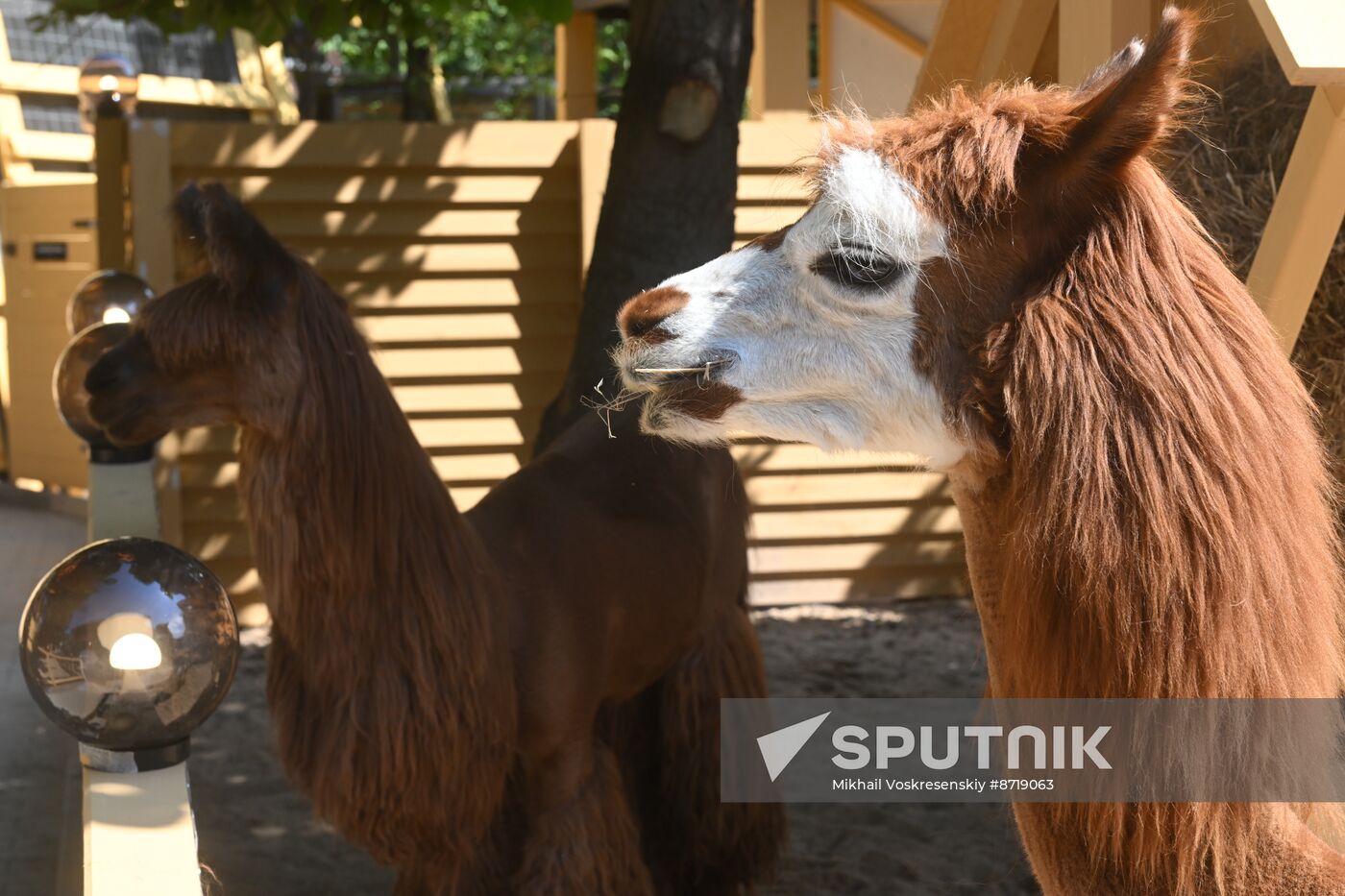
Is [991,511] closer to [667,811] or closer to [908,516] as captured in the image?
[667,811]

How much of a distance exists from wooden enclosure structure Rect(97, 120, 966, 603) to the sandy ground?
0.96 m

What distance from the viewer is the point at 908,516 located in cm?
684

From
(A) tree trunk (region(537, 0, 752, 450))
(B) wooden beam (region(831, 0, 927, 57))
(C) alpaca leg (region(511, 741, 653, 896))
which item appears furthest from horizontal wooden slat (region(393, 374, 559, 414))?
(B) wooden beam (region(831, 0, 927, 57))

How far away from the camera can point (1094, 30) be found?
2.56 m

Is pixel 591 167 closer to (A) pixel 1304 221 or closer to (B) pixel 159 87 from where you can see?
(A) pixel 1304 221

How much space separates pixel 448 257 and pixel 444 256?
0.02 m

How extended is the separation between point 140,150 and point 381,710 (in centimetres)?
398

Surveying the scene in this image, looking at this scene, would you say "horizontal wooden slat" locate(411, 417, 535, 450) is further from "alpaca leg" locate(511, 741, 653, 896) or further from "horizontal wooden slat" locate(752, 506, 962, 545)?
"alpaca leg" locate(511, 741, 653, 896)

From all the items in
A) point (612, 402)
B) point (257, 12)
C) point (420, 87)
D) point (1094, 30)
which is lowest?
point (420, 87)

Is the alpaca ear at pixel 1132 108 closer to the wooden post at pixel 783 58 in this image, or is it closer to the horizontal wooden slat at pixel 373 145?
the horizontal wooden slat at pixel 373 145

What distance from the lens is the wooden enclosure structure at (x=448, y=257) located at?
6.04m

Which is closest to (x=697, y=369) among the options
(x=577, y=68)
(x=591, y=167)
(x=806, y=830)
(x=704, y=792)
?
(x=704, y=792)

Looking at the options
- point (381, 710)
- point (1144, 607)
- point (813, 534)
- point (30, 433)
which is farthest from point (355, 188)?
point (1144, 607)

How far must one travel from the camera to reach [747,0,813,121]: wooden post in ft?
27.9
